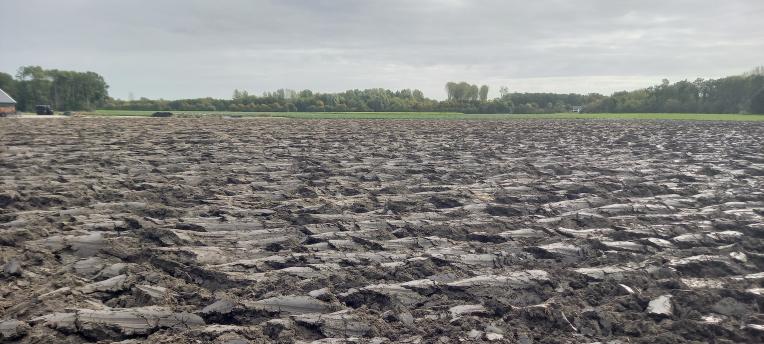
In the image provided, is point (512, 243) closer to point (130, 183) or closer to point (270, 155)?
point (130, 183)

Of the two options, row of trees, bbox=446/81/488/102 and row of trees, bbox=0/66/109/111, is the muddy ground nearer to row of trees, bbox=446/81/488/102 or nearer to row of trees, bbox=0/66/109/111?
row of trees, bbox=0/66/109/111

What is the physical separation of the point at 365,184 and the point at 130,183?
12.8ft

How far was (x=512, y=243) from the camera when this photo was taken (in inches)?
256

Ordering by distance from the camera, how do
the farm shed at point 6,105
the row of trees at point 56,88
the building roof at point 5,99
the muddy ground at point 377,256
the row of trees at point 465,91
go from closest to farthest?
the muddy ground at point 377,256, the farm shed at point 6,105, the building roof at point 5,99, the row of trees at point 56,88, the row of trees at point 465,91

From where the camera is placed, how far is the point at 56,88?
74750 millimetres

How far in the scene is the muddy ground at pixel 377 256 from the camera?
436 cm

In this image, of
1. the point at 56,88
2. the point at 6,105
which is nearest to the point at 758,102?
the point at 6,105

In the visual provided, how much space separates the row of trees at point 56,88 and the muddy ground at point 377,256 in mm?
69557

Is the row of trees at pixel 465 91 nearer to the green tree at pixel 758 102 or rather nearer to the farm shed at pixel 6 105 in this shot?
the green tree at pixel 758 102

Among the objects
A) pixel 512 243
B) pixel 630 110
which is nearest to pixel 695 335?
pixel 512 243

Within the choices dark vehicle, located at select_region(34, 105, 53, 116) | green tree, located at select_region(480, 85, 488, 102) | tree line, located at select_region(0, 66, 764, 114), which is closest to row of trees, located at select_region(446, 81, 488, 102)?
green tree, located at select_region(480, 85, 488, 102)

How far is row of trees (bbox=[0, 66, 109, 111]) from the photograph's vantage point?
71688 millimetres

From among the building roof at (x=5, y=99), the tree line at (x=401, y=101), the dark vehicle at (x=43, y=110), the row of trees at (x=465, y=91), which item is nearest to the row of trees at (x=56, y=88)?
the tree line at (x=401, y=101)

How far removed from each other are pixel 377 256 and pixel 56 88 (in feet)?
264
